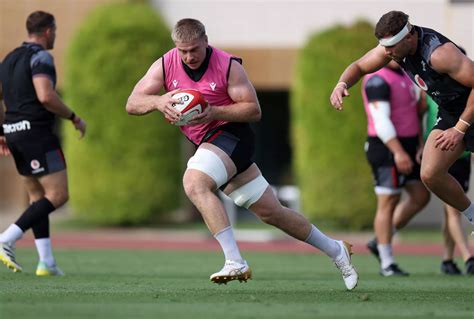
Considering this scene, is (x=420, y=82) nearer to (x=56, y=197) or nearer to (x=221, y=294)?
(x=221, y=294)

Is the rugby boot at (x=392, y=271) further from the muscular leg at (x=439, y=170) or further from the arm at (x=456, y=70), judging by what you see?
the arm at (x=456, y=70)

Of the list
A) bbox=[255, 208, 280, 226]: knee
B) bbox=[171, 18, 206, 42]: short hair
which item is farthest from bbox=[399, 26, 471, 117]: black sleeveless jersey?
bbox=[171, 18, 206, 42]: short hair

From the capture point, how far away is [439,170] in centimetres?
881

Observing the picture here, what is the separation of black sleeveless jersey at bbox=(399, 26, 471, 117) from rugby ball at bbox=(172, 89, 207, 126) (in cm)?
182

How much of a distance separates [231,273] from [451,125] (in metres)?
2.35

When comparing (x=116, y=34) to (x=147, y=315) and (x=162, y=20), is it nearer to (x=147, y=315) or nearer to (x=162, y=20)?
(x=162, y=20)

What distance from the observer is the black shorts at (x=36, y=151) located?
10328 mm

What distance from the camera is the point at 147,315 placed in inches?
261

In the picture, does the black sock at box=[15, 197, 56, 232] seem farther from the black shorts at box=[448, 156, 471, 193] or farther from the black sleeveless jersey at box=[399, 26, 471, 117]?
the black shorts at box=[448, 156, 471, 193]

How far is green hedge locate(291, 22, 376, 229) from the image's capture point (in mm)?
20859

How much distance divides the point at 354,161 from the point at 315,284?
1159 centimetres

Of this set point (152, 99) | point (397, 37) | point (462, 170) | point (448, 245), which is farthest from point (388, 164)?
point (152, 99)

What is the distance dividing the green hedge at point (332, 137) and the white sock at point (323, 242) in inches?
478

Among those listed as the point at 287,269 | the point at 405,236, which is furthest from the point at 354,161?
the point at 287,269
